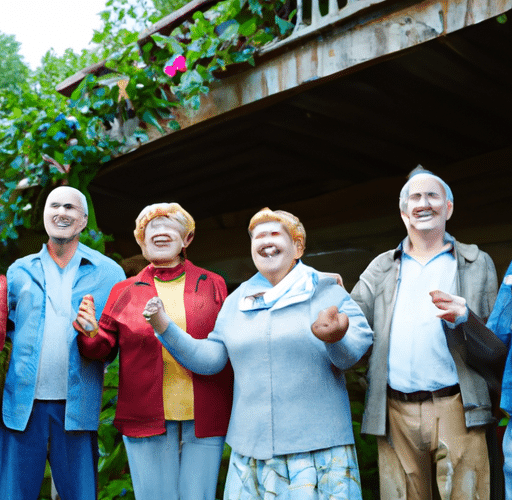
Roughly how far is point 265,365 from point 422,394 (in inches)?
25.0

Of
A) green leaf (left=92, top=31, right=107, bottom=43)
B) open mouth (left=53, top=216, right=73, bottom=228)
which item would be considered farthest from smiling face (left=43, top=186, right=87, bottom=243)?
green leaf (left=92, top=31, right=107, bottom=43)

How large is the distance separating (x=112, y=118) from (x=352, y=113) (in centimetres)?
159

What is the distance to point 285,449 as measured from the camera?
7.77 ft

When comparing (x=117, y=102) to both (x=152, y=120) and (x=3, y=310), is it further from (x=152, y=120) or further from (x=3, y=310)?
(x=3, y=310)

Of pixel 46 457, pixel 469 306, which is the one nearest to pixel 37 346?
pixel 46 457

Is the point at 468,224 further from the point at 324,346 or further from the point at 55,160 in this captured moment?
the point at 55,160

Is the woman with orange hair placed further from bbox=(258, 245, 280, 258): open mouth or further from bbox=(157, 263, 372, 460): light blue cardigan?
bbox=(258, 245, 280, 258): open mouth

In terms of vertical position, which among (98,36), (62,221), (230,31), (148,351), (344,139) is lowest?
(148,351)

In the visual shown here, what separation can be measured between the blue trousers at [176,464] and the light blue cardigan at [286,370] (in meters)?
0.18

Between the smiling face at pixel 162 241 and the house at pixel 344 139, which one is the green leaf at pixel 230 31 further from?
the smiling face at pixel 162 241

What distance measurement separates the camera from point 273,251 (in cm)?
265

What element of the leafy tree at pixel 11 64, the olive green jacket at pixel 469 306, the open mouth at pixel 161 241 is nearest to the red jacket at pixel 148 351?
the open mouth at pixel 161 241

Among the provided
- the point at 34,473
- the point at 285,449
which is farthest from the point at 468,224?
the point at 34,473

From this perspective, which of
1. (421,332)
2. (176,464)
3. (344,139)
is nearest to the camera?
(421,332)
